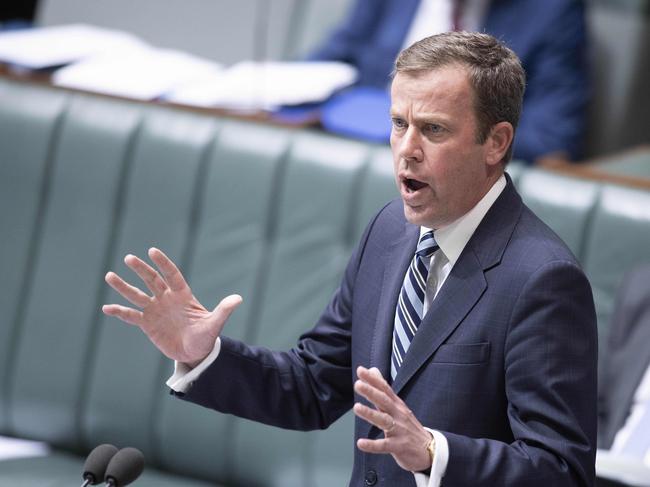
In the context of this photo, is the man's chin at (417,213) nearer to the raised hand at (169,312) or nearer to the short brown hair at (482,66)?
the short brown hair at (482,66)

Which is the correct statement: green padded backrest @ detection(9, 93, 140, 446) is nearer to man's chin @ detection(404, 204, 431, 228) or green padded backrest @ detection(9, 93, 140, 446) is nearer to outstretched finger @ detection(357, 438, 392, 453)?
man's chin @ detection(404, 204, 431, 228)

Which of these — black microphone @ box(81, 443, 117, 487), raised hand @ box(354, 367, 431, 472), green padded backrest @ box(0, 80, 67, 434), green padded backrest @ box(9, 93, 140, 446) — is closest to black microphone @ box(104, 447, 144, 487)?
black microphone @ box(81, 443, 117, 487)

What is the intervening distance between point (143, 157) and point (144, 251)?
202mm

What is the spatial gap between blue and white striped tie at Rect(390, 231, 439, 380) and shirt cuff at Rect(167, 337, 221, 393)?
0.23 metres

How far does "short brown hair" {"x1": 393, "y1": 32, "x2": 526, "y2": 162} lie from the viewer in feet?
4.59

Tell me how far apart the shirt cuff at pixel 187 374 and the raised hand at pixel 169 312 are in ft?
0.06

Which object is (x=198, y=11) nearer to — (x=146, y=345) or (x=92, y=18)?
(x=92, y=18)

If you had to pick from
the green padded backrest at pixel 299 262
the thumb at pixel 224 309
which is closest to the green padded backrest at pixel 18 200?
the green padded backrest at pixel 299 262

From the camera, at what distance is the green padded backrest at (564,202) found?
2.30 metres

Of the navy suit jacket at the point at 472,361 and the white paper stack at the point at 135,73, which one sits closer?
the navy suit jacket at the point at 472,361

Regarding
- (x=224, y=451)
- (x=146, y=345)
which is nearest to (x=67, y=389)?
(x=146, y=345)

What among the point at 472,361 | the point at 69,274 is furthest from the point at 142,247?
the point at 472,361

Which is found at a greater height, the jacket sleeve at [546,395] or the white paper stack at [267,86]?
the white paper stack at [267,86]

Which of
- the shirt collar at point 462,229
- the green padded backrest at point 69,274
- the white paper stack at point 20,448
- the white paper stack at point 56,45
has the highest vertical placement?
the white paper stack at point 56,45
